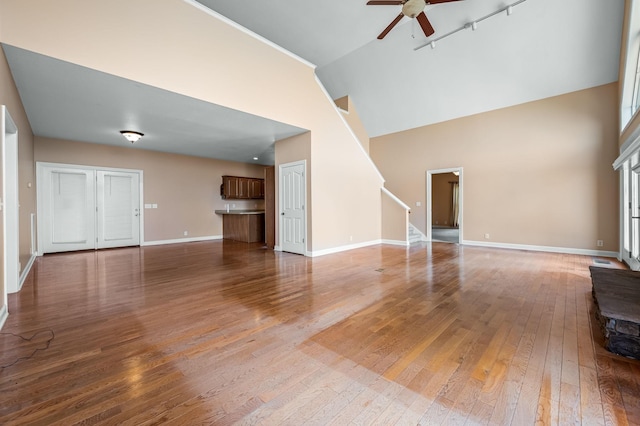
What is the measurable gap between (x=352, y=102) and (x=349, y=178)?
3318 mm

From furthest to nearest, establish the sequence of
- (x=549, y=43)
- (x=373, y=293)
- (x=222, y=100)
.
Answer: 1. (x=549, y=43)
2. (x=222, y=100)
3. (x=373, y=293)

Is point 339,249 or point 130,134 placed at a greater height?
point 130,134

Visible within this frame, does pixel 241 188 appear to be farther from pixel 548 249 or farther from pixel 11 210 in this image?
pixel 548 249

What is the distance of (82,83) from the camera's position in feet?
10.7

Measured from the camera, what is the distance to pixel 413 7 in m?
3.46

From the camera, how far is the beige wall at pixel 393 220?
7.15 metres

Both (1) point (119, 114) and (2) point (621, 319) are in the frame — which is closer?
(2) point (621, 319)

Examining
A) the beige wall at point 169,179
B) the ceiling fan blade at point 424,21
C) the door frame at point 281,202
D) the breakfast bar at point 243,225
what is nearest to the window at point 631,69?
the ceiling fan blade at point 424,21

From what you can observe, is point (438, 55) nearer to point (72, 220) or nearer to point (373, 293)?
point (373, 293)

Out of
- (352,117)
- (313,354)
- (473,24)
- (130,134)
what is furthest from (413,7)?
(130,134)

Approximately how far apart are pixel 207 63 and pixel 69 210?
528 centimetres

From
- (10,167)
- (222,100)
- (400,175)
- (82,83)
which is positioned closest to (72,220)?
(10,167)

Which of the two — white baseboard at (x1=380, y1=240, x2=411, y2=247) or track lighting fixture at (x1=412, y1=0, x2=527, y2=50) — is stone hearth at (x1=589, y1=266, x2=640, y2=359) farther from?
track lighting fixture at (x1=412, y1=0, x2=527, y2=50)

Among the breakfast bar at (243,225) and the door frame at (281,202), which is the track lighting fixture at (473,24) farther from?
the breakfast bar at (243,225)
